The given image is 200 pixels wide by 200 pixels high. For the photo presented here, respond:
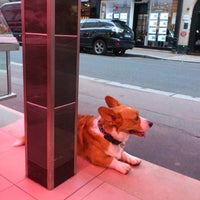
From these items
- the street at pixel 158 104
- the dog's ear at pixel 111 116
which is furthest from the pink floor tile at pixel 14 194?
the street at pixel 158 104

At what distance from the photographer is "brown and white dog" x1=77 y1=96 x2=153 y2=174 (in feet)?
8.46

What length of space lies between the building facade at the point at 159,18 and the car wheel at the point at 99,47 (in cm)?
462

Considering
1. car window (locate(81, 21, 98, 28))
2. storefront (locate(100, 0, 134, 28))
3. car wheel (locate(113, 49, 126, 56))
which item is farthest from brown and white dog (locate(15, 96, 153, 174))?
storefront (locate(100, 0, 134, 28))

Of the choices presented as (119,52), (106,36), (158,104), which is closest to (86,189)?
(158,104)

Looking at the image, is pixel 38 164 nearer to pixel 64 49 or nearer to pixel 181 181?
pixel 64 49

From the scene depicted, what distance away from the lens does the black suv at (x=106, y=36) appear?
13.1 metres

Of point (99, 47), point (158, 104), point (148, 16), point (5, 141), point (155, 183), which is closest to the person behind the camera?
point (155, 183)

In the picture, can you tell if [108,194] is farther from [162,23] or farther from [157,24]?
[157,24]

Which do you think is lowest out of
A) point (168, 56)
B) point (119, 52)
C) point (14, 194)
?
point (14, 194)

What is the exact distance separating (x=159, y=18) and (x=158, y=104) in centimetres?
1255

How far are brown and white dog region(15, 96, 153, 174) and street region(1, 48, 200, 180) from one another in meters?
0.58

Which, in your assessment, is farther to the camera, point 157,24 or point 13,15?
point 13,15

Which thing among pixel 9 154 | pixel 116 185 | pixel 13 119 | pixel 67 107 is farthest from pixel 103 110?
pixel 13 119

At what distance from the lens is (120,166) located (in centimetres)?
268
